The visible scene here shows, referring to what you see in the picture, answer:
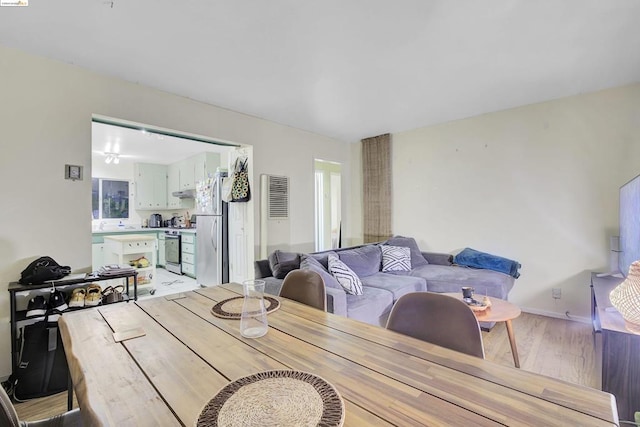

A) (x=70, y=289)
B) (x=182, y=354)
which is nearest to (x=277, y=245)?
(x=70, y=289)

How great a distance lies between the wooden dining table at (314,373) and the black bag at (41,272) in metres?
1.17

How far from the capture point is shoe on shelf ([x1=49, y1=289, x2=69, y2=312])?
2213mm

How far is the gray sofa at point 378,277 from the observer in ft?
8.71

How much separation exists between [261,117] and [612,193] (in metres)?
4.06

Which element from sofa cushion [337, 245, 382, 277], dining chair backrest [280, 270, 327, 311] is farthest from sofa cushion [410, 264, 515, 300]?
dining chair backrest [280, 270, 327, 311]

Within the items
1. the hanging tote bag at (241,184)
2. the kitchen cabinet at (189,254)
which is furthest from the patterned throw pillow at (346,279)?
the kitchen cabinet at (189,254)

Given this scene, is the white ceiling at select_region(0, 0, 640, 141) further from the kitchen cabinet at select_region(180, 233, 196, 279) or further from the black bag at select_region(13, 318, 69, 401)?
the kitchen cabinet at select_region(180, 233, 196, 279)

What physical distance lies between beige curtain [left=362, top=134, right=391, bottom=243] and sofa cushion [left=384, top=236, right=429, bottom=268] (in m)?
0.51

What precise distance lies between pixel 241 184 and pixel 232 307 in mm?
2627

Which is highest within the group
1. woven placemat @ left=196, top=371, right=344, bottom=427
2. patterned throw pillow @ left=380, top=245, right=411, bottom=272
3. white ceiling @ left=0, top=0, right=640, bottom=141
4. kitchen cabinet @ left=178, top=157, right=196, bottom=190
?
white ceiling @ left=0, top=0, right=640, bottom=141

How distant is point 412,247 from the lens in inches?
168

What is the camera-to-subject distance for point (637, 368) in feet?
5.29

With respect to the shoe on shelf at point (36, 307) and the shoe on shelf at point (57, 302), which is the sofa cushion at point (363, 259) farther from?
the shoe on shelf at point (36, 307)

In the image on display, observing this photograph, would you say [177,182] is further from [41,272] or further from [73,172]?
[41,272]
